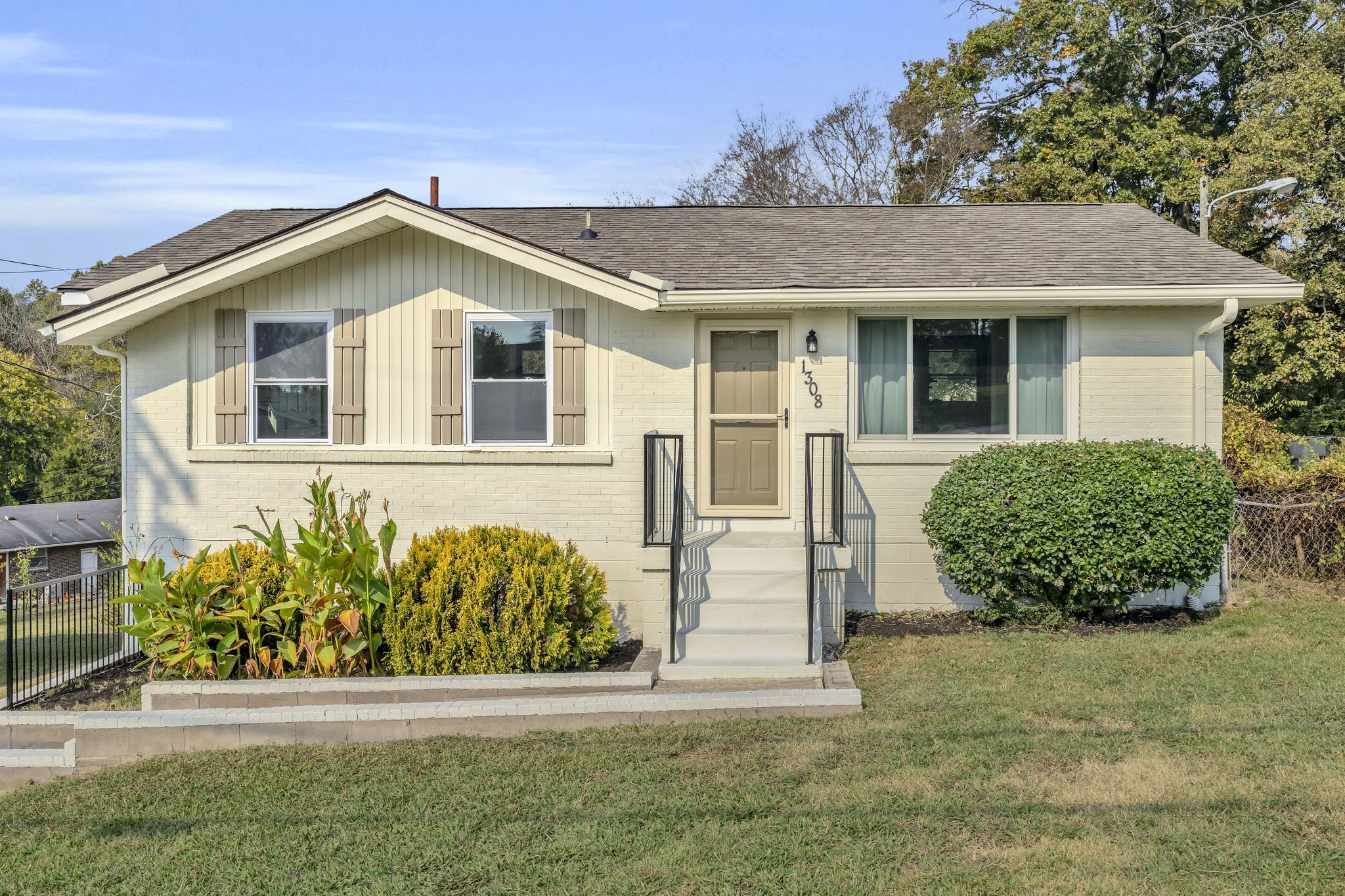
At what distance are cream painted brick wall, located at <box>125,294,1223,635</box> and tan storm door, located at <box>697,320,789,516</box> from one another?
0.22m

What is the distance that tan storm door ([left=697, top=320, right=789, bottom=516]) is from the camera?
9.32 m

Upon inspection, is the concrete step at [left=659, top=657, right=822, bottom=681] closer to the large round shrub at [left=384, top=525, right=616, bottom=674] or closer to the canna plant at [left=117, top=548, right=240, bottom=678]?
the large round shrub at [left=384, top=525, right=616, bottom=674]

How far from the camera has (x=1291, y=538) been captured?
10461mm

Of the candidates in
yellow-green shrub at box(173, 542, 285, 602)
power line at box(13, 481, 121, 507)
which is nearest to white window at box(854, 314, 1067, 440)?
yellow-green shrub at box(173, 542, 285, 602)

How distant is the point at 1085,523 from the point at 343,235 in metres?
6.81

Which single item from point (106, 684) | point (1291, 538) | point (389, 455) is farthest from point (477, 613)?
point (1291, 538)

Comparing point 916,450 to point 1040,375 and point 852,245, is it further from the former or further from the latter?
point 852,245

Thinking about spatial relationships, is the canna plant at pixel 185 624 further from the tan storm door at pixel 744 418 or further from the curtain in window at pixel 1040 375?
the curtain in window at pixel 1040 375

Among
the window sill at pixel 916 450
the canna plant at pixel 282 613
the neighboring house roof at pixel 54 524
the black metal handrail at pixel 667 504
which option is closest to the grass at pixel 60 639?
the canna plant at pixel 282 613

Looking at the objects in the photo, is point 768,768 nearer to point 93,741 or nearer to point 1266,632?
point 93,741

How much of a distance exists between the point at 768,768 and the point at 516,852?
1.52m

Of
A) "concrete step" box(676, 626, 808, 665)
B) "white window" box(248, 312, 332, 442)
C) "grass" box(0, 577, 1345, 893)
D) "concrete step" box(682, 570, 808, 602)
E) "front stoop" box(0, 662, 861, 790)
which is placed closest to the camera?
"grass" box(0, 577, 1345, 893)

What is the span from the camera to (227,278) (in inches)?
345

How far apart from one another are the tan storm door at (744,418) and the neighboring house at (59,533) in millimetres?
27766
